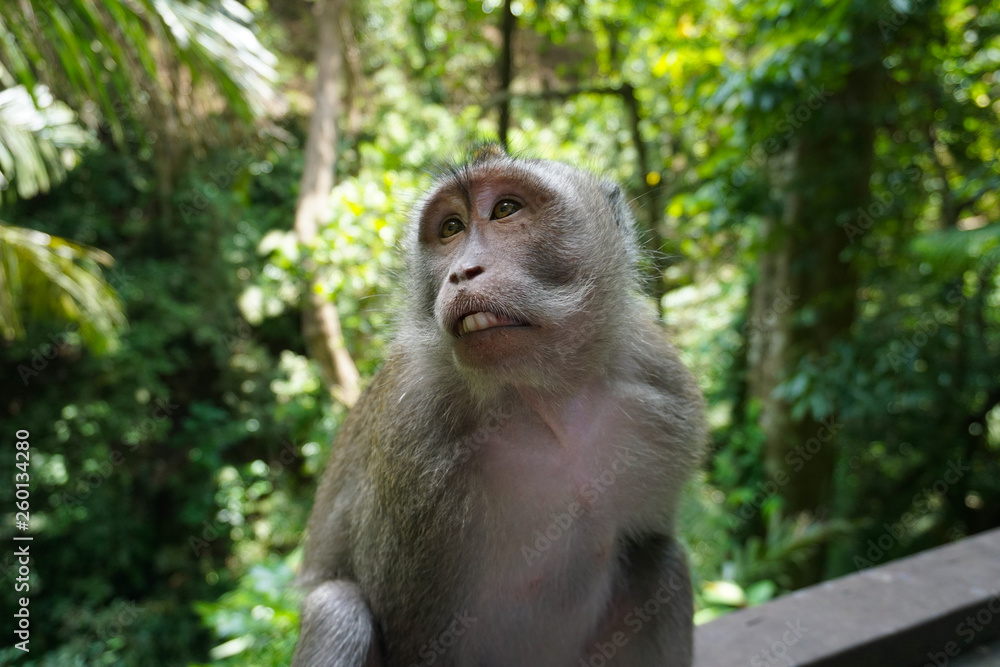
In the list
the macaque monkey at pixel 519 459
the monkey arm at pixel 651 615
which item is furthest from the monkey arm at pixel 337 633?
the monkey arm at pixel 651 615

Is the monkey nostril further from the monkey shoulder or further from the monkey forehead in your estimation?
the monkey shoulder

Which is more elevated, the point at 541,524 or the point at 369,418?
the point at 369,418

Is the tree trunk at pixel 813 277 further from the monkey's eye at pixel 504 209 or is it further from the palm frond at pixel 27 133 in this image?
the palm frond at pixel 27 133

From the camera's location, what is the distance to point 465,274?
4.82 feet

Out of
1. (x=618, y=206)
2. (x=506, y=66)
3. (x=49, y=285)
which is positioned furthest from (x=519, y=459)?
(x=506, y=66)

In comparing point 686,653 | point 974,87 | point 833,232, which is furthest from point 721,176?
point 686,653

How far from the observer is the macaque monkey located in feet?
5.05

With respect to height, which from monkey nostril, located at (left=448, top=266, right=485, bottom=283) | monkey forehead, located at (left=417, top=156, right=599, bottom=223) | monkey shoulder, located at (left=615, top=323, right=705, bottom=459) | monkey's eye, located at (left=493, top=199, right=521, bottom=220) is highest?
monkey forehead, located at (left=417, top=156, right=599, bottom=223)

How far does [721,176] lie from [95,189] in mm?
7162

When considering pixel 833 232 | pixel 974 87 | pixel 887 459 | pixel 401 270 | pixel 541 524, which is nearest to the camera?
pixel 541 524

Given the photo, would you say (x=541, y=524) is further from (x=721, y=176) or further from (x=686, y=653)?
(x=721, y=176)

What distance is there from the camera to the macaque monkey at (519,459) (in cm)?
154

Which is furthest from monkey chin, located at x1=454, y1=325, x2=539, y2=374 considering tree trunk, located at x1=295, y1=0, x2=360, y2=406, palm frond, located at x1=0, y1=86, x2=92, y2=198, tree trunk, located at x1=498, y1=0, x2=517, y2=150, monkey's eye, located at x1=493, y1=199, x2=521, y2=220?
tree trunk, located at x1=295, y1=0, x2=360, y2=406

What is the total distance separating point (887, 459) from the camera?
5.40 m
